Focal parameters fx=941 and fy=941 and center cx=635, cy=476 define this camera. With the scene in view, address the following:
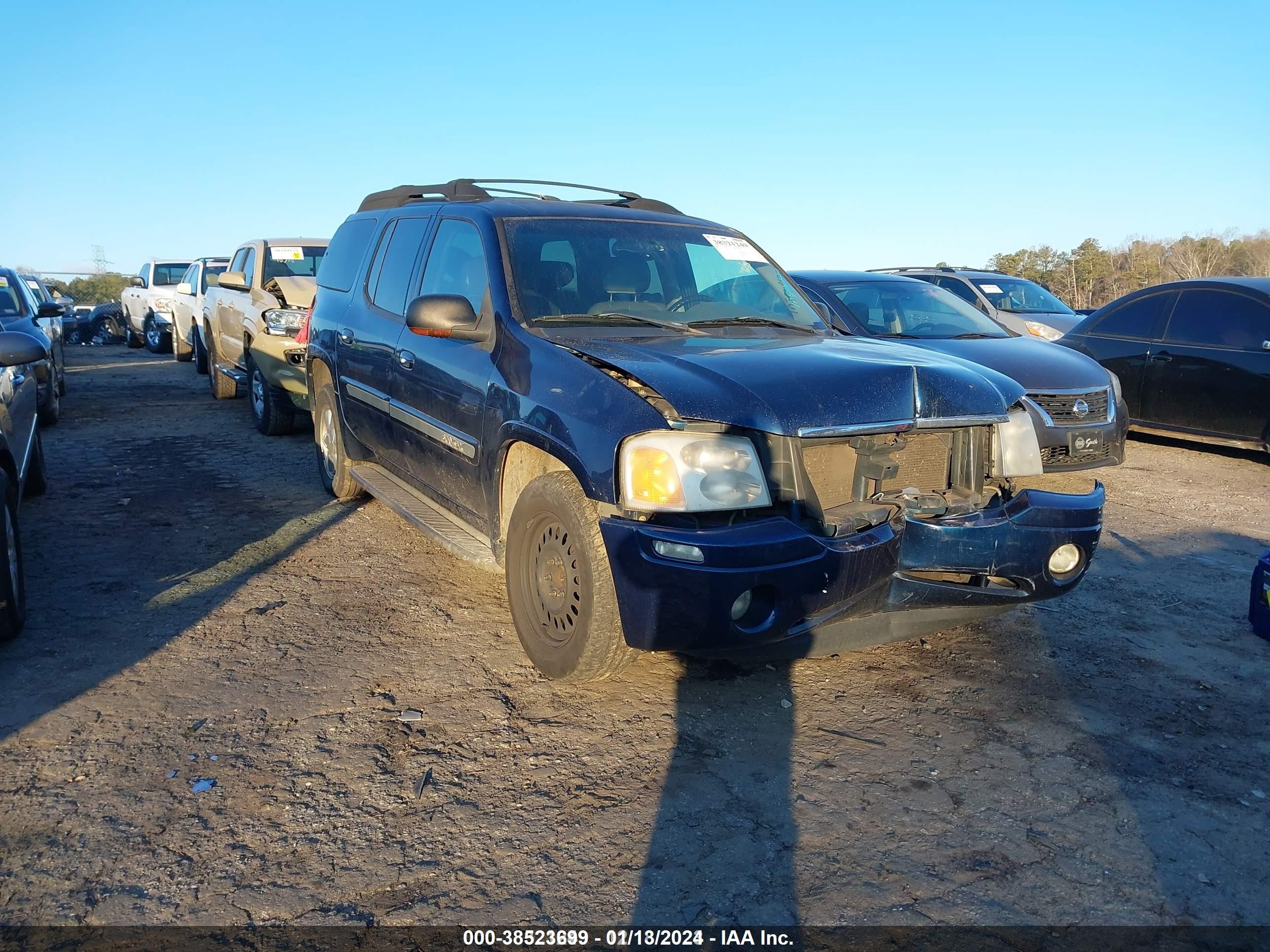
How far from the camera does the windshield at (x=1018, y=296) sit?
1194 cm

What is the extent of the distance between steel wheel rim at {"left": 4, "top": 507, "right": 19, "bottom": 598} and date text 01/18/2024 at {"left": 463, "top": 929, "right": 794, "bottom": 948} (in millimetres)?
2789

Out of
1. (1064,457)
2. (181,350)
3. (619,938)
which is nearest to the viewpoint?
(619,938)

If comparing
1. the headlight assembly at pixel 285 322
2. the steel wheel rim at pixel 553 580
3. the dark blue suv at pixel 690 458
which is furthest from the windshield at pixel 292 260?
the steel wheel rim at pixel 553 580

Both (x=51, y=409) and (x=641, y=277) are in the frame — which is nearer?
A: (x=641, y=277)

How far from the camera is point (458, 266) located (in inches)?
180

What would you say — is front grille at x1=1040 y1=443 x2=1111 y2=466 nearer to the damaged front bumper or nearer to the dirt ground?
the dirt ground

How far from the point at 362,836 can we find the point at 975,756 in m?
2.01

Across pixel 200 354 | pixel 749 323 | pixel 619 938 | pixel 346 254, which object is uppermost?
pixel 346 254

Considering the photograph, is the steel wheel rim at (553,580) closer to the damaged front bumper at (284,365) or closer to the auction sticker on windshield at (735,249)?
the auction sticker on windshield at (735,249)

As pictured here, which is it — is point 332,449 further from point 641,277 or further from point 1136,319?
point 1136,319

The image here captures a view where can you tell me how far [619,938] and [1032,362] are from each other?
5.93 meters

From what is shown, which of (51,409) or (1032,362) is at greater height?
(1032,362)

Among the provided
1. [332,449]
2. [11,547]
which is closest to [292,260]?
[332,449]

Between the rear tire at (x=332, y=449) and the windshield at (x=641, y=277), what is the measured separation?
2.29 m
